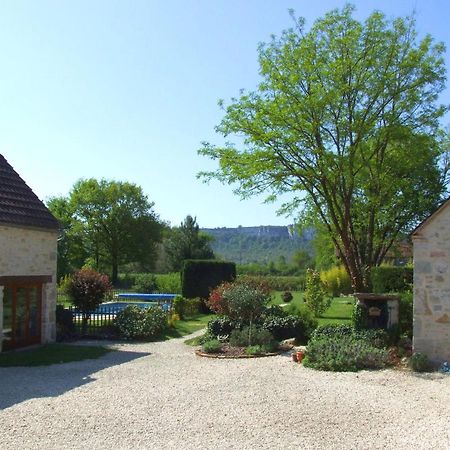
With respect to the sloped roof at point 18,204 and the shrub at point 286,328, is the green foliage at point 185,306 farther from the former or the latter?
the sloped roof at point 18,204

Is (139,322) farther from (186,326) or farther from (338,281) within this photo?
(338,281)

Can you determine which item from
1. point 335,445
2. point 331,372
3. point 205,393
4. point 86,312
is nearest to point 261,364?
point 331,372

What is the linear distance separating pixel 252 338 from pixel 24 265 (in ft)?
24.5

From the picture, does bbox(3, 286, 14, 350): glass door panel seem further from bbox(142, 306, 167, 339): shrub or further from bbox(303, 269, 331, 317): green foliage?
bbox(303, 269, 331, 317): green foliage

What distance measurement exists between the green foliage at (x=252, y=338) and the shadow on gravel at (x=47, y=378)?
9.98 feet

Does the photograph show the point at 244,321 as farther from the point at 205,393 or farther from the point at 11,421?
the point at 11,421

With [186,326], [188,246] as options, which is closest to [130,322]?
[186,326]

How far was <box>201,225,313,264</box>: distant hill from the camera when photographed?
473 feet

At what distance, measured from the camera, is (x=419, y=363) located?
43.1 feet

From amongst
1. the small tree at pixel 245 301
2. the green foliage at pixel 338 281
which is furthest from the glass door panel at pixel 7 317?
the green foliage at pixel 338 281

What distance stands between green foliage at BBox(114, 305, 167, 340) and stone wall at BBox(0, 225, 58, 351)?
8.35 feet

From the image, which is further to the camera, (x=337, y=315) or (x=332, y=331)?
(x=337, y=315)

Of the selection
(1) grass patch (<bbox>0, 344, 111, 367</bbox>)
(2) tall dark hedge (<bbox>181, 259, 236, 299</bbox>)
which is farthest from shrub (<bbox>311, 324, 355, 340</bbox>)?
(2) tall dark hedge (<bbox>181, 259, 236, 299</bbox>)

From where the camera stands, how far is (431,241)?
14.0 m
